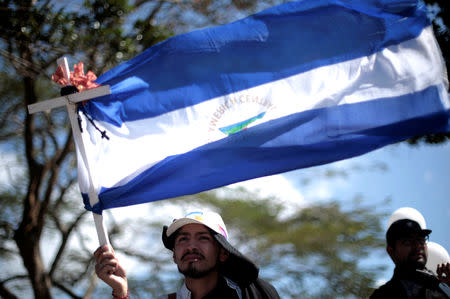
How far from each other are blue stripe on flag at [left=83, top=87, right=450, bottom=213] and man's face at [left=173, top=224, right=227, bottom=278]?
0.45m

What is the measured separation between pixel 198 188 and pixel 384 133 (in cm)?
→ 121

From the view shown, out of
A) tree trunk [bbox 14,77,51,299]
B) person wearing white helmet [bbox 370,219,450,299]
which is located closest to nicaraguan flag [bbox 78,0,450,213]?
person wearing white helmet [bbox 370,219,450,299]

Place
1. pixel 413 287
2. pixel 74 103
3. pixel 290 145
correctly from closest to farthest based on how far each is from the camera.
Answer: pixel 413 287
pixel 74 103
pixel 290 145

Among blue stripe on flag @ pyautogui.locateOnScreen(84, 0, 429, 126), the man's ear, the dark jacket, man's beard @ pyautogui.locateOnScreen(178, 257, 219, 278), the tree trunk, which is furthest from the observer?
the tree trunk

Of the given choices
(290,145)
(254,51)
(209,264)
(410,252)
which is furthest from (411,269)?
(254,51)

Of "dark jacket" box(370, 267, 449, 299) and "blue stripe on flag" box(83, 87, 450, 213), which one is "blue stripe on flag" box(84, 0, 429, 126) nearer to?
"blue stripe on flag" box(83, 87, 450, 213)

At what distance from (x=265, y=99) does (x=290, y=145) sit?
15.8 inches

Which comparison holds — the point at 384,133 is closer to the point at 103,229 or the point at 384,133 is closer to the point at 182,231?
the point at 182,231

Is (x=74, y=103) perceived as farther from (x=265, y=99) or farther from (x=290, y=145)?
(x=290, y=145)

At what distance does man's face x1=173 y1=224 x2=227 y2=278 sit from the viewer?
3.30 m

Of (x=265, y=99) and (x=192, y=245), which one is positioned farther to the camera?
(x=265, y=99)

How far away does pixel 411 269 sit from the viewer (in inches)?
142

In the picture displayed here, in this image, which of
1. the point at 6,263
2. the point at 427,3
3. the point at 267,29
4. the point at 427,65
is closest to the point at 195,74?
the point at 267,29

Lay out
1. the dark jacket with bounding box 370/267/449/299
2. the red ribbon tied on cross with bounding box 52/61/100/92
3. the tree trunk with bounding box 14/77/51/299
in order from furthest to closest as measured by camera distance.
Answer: the tree trunk with bounding box 14/77/51/299
the red ribbon tied on cross with bounding box 52/61/100/92
the dark jacket with bounding box 370/267/449/299
